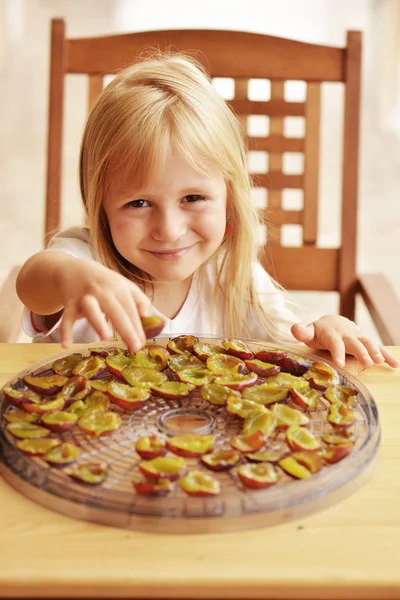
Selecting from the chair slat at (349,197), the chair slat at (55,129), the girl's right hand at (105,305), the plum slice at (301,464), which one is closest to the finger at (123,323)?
the girl's right hand at (105,305)

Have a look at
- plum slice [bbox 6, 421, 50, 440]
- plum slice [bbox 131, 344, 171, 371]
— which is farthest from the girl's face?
plum slice [bbox 6, 421, 50, 440]

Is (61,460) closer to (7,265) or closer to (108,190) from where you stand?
(108,190)

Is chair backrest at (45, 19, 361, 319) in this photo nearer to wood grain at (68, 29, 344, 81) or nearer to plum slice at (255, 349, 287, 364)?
wood grain at (68, 29, 344, 81)

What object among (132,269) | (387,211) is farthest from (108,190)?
(387,211)

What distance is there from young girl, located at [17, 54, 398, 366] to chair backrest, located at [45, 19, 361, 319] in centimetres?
19

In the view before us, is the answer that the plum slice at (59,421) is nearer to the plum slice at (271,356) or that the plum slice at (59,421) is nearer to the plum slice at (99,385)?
the plum slice at (99,385)

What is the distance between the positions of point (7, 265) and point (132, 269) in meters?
2.07

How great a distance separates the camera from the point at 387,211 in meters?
3.68

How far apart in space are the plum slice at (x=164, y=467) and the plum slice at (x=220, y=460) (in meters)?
0.02

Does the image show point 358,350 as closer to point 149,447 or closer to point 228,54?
point 149,447

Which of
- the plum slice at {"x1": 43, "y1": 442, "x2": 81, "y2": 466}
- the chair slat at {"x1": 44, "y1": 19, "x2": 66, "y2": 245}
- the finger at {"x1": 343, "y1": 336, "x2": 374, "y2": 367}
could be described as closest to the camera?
the plum slice at {"x1": 43, "y1": 442, "x2": 81, "y2": 466}

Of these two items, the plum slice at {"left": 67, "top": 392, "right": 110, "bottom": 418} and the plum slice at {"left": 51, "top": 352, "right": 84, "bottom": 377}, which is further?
the plum slice at {"left": 51, "top": 352, "right": 84, "bottom": 377}

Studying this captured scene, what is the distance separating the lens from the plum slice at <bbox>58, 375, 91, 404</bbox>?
0.76 metres

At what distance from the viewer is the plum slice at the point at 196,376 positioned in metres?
0.80
